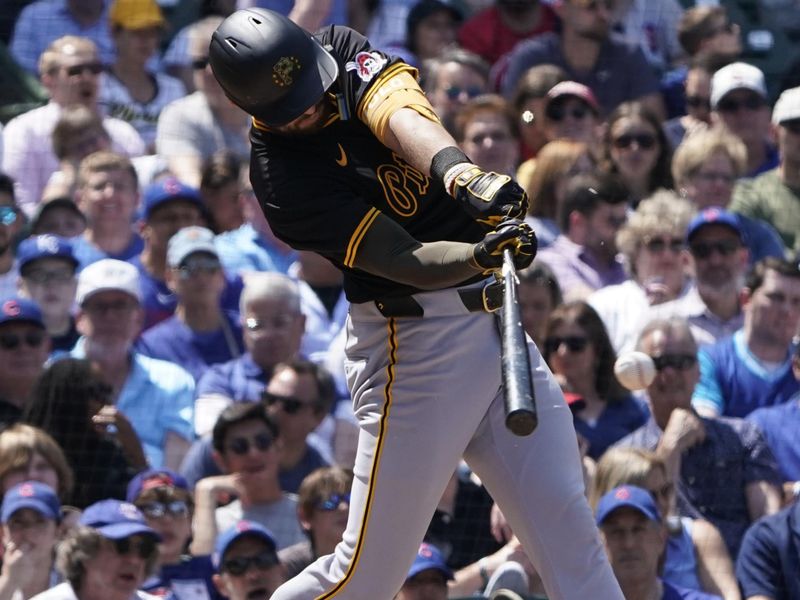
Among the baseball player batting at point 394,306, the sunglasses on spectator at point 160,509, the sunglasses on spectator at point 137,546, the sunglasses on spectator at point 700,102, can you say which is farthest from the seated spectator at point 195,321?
the baseball player batting at point 394,306

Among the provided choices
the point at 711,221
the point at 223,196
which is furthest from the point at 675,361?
the point at 223,196

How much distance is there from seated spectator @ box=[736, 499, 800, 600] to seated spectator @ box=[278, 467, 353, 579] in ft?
4.32

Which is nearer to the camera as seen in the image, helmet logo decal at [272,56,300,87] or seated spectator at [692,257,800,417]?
helmet logo decal at [272,56,300,87]

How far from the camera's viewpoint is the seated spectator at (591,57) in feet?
28.0

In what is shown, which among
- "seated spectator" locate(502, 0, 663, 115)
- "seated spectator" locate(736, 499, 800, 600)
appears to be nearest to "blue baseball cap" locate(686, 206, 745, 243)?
"seated spectator" locate(502, 0, 663, 115)

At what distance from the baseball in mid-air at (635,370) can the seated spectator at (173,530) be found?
157cm

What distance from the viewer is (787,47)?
9.36m

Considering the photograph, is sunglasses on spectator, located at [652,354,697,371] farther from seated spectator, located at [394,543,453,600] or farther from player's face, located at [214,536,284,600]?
player's face, located at [214,536,284,600]

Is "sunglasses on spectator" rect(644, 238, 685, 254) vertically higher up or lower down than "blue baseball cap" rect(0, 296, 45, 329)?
higher up

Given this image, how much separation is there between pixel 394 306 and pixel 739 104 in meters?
4.49

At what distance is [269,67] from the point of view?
3.77m

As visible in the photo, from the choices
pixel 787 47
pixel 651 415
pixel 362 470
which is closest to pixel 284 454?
pixel 651 415

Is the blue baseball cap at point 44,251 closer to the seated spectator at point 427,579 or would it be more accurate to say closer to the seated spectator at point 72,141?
the seated spectator at point 72,141

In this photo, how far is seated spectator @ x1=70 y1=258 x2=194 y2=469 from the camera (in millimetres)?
6559
